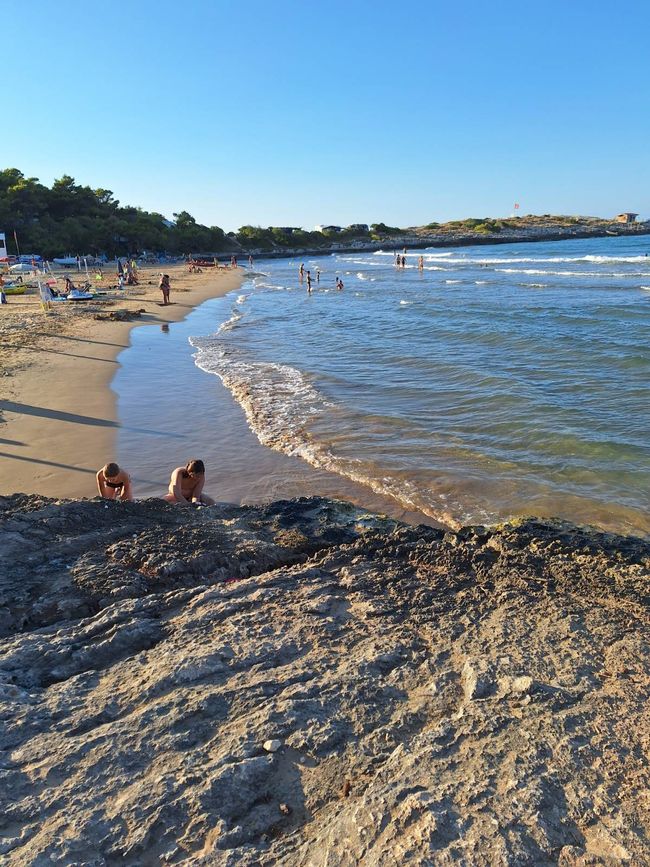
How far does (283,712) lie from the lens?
2.83m

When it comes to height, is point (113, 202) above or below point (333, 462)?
above

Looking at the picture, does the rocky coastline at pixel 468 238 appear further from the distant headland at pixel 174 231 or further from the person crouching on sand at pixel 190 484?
the person crouching on sand at pixel 190 484

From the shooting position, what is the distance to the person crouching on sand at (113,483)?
6.12 meters

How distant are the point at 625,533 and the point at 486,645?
3.34m

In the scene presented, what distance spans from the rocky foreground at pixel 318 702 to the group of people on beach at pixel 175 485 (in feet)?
4.25

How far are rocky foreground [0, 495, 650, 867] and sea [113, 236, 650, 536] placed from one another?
2332mm

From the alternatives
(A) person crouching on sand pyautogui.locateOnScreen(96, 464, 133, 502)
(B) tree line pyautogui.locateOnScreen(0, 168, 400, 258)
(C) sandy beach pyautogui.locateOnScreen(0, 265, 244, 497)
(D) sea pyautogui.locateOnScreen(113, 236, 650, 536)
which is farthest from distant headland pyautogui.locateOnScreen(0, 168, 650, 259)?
(A) person crouching on sand pyautogui.locateOnScreen(96, 464, 133, 502)

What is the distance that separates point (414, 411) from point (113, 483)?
20.3 ft

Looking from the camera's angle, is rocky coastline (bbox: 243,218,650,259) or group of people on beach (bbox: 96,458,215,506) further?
rocky coastline (bbox: 243,218,650,259)

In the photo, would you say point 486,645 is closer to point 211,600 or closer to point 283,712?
point 283,712

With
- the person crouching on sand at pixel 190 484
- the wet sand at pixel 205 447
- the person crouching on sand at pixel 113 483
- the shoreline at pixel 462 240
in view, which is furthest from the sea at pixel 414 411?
the shoreline at pixel 462 240

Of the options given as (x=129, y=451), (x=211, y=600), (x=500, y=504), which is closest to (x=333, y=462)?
(x=500, y=504)

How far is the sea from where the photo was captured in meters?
7.10

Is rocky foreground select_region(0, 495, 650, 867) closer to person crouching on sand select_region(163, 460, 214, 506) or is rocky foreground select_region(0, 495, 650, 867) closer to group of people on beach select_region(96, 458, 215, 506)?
group of people on beach select_region(96, 458, 215, 506)
